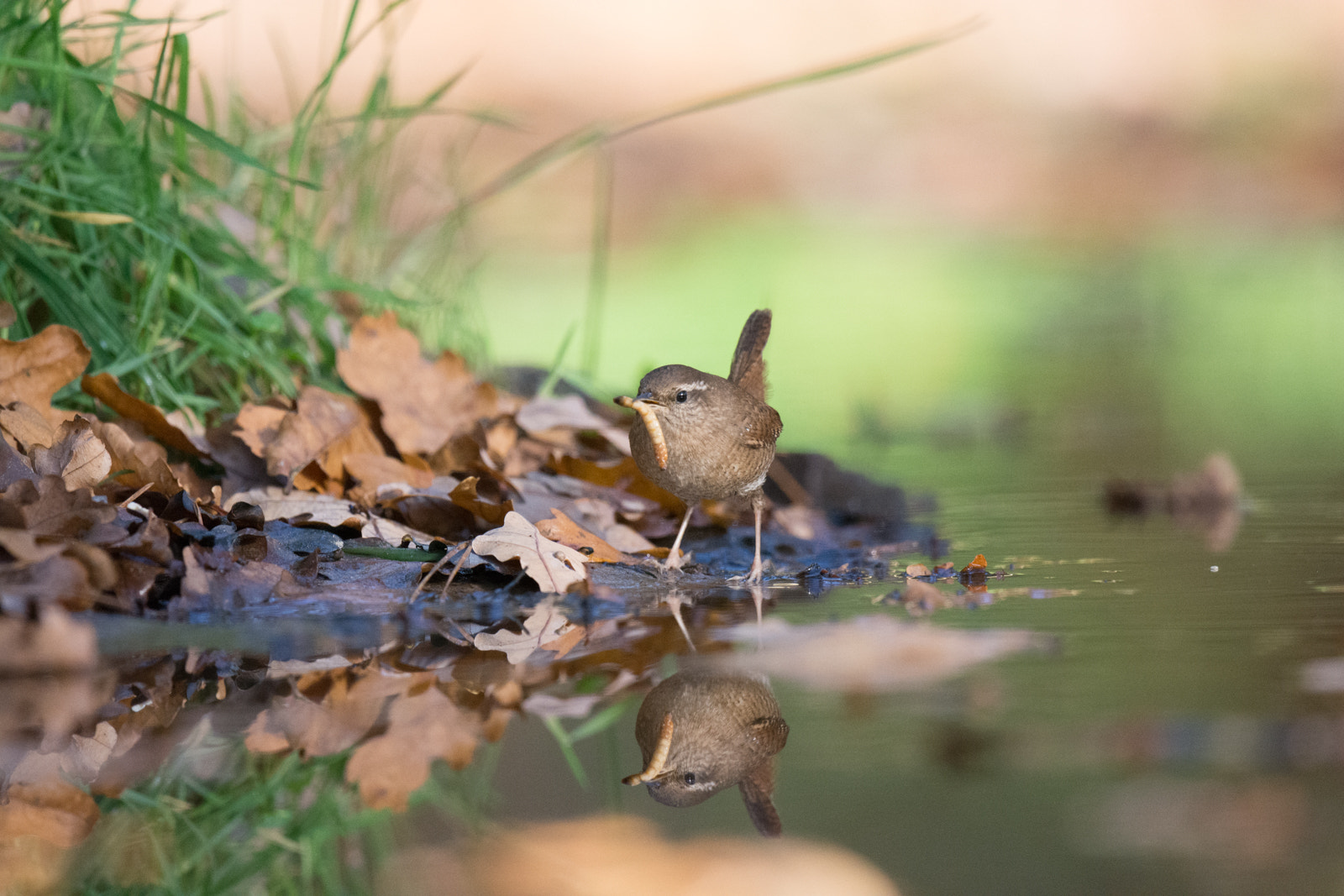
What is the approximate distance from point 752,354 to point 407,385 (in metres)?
0.95

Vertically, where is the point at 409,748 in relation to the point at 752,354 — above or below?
below

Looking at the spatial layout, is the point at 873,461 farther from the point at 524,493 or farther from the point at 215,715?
the point at 215,715

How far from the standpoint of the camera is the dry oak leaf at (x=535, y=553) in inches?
105

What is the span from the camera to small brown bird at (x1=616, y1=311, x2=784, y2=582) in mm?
3174

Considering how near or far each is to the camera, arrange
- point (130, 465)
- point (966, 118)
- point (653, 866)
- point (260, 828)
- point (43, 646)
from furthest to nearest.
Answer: point (966, 118), point (130, 465), point (43, 646), point (260, 828), point (653, 866)

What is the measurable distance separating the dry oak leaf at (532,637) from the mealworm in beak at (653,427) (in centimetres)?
67

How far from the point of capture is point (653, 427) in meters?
3.18

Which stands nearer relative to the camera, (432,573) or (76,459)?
(432,573)

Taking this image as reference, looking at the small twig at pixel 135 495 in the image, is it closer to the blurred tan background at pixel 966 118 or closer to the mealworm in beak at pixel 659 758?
the mealworm in beak at pixel 659 758

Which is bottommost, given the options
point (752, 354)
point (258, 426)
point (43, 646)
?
point (43, 646)

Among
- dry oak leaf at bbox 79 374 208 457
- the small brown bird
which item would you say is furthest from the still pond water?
dry oak leaf at bbox 79 374 208 457

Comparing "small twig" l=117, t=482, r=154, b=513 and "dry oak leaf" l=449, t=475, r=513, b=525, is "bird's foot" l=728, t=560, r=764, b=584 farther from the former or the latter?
"small twig" l=117, t=482, r=154, b=513

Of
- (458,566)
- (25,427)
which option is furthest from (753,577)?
(25,427)

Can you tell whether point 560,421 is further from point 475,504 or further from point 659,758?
point 659,758
